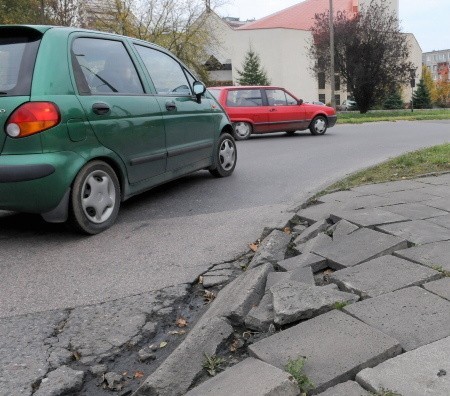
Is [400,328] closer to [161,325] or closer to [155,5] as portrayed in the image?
[161,325]

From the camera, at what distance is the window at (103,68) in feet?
14.0

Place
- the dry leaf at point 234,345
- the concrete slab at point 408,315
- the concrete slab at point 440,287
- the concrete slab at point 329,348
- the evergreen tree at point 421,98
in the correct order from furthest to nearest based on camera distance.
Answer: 1. the evergreen tree at point 421,98
2. the concrete slab at point 440,287
3. the dry leaf at point 234,345
4. the concrete slab at point 408,315
5. the concrete slab at point 329,348

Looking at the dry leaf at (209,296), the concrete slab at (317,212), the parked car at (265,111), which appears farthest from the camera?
the parked car at (265,111)

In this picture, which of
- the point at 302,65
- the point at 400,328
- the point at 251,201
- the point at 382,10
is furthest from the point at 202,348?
the point at 302,65

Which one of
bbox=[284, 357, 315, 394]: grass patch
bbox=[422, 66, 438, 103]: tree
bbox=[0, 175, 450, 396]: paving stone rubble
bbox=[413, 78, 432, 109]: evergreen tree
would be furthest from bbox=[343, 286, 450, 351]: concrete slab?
bbox=[422, 66, 438, 103]: tree

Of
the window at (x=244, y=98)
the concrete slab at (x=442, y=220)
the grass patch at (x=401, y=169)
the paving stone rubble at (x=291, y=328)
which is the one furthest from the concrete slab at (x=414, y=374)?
the window at (x=244, y=98)

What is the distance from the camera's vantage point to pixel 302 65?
63969 mm

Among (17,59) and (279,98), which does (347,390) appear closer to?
(17,59)

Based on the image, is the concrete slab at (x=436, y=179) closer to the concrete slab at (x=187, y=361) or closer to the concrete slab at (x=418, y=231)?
the concrete slab at (x=418, y=231)

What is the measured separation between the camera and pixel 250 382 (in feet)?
6.72

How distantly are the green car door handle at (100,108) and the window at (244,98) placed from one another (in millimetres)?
10094

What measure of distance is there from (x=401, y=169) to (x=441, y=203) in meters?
2.15

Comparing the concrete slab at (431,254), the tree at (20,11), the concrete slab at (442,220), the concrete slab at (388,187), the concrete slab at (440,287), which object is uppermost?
the tree at (20,11)

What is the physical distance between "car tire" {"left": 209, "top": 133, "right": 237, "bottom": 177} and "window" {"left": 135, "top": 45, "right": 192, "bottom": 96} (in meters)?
0.97
